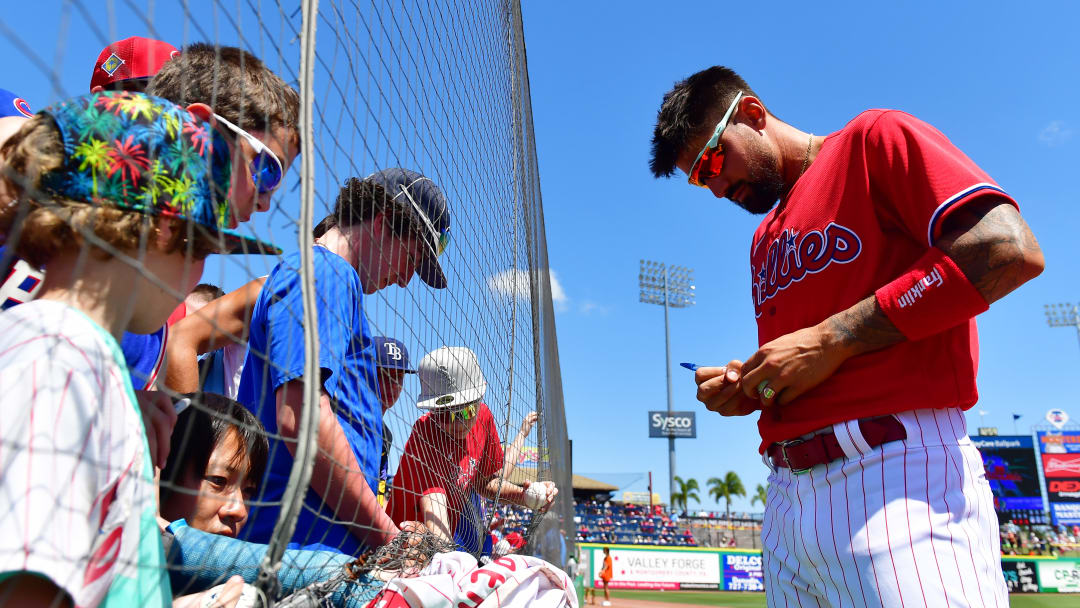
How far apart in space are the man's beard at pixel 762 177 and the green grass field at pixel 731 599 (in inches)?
497

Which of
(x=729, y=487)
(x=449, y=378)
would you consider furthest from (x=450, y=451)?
(x=729, y=487)

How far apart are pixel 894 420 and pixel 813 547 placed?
0.29m

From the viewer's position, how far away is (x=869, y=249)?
4.53 feet

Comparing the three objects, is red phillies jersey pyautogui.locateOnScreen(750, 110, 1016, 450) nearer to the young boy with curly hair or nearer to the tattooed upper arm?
the tattooed upper arm

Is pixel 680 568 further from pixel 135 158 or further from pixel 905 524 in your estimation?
pixel 135 158

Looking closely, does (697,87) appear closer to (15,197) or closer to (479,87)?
(479,87)

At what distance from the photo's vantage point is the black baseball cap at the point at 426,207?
1.38 metres

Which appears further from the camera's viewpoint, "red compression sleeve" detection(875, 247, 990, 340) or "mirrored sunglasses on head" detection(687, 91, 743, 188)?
"mirrored sunglasses on head" detection(687, 91, 743, 188)

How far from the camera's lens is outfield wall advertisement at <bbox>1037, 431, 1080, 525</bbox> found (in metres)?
21.6

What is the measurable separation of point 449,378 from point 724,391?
0.69m

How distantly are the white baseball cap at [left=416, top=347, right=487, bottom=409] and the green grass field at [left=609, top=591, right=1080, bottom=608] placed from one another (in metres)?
12.6

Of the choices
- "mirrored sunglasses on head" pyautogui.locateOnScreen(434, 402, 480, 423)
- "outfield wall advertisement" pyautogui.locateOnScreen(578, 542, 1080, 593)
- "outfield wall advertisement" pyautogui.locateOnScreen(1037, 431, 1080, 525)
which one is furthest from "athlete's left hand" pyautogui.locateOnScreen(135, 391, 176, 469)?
"outfield wall advertisement" pyautogui.locateOnScreen(1037, 431, 1080, 525)

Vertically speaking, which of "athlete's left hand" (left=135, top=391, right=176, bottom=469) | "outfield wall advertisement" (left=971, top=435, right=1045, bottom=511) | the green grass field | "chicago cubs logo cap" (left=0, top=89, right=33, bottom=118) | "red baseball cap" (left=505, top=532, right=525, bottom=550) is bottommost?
the green grass field

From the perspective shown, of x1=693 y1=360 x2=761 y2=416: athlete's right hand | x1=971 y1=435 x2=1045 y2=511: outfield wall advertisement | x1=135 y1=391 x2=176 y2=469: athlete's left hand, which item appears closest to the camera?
x1=135 y1=391 x2=176 y2=469: athlete's left hand
